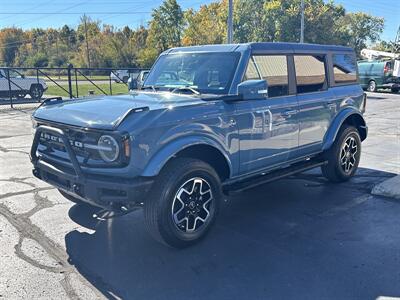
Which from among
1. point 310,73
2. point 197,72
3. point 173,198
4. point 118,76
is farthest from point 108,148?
point 118,76

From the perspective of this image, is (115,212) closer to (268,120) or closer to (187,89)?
(187,89)

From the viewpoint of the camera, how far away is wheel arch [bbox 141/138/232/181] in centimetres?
343

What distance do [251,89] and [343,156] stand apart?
261cm

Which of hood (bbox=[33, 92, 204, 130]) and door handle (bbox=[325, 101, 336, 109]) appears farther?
door handle (bbox=[325, 101, 336, 109])

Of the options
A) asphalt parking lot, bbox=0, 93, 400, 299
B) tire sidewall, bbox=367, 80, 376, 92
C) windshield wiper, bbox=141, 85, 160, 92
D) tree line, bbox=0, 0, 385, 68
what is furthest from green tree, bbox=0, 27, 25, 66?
asphalt parking lot, bbox=0, 93, 400, 299

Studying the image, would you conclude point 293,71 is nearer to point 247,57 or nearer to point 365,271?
point 247,57

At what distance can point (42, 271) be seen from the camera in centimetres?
340

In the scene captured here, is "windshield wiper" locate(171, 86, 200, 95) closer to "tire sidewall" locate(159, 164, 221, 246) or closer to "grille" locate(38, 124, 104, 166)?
"tire sidewall" locate(159, 164, 221, 246)

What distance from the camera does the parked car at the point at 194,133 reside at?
134 inches

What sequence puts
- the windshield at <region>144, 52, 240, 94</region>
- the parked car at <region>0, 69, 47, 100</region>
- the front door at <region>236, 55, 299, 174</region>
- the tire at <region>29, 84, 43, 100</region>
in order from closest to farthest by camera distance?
the front door at <region>236, 55, 299, 174</region>
the windshield at <region>144, 52, 240, 94</region>
the parked car at <region>0, 69, 47, 100</region>
the tire at <region>29, 84, 43, 100</region>

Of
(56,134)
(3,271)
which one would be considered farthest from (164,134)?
(3,271)

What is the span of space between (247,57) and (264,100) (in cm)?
52

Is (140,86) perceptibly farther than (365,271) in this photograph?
Yes

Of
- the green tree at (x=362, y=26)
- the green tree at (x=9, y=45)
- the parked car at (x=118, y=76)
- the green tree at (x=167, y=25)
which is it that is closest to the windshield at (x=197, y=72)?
the parked car at (x=118, y=76)
